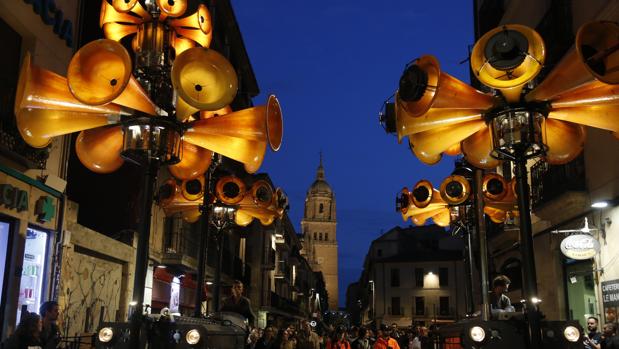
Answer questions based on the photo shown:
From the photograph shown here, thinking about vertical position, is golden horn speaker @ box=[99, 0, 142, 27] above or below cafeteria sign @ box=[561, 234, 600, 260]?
above

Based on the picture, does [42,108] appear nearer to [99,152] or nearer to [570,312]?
[99,152]

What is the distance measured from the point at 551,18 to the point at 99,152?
12.1 meters

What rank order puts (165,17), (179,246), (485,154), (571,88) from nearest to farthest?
1. (571,88)
2. (165,17)
3. (485,154)
4. (179,246)

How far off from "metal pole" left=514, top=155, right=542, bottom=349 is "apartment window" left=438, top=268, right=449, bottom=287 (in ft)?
184

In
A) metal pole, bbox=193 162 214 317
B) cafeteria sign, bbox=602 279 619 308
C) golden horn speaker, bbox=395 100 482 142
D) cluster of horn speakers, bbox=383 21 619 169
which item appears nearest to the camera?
cluster of horn speakers, bbox=383 21 619 169

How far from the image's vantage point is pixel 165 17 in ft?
21.5

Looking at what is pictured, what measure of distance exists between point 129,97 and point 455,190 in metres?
6.01

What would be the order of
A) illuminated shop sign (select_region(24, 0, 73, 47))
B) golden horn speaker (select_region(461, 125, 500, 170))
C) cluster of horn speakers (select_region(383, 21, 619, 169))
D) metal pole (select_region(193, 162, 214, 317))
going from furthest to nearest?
illuminated shop sign (select_region(24, 0, 73, 47)) < metal pole (select_region(193, 162, 214, 317)) < golden horn speaker (select_region(461, 125, 500, 170)) < cluster of horn speakers (select_region(383, 21, 619, 169))

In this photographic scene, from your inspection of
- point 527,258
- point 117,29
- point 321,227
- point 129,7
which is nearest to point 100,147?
point 117,29

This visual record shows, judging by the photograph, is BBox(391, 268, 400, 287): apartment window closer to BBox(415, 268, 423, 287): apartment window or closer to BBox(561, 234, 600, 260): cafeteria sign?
BBox(415, 268, 423, 287): apartment window

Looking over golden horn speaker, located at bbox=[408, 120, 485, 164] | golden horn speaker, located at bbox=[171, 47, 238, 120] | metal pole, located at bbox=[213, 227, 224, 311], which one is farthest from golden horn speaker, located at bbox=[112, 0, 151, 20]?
metal pole, located at bbox=[213, 227, 224, 311]

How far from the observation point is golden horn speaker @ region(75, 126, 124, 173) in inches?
260

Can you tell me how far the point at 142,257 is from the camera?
5480 mm

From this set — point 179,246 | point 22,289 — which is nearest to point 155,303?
point 179,246
